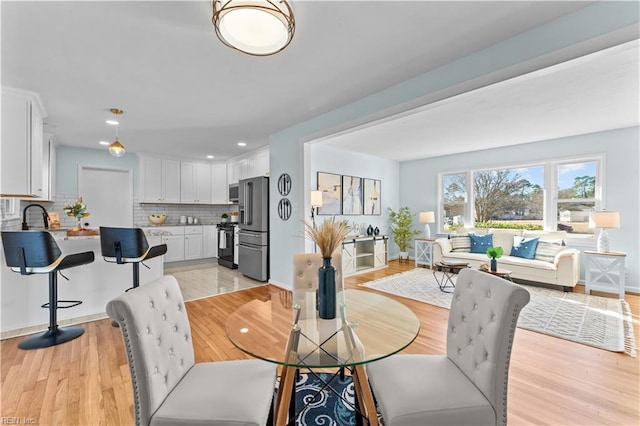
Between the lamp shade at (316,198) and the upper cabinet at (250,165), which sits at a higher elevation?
the upper cabinet at (250,165)

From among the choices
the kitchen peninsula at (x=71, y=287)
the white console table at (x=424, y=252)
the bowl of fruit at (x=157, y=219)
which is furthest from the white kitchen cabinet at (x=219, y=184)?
the white console table at (x=424, y=252)

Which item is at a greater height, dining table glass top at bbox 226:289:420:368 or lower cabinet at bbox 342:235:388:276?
dining table glass top at bbox 226:289:420:368

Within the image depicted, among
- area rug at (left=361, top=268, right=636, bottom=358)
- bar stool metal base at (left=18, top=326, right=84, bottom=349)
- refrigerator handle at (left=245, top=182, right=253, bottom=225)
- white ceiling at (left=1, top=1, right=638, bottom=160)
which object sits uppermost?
white ceiling at (left=1, top=1, right=638, bottom=160)

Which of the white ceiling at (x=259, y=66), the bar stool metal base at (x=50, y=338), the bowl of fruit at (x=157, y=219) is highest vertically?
the white ceiling at (x=259, y=66)

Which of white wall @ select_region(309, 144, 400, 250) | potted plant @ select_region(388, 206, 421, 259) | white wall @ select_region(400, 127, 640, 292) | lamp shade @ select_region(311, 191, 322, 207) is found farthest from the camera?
potted plant @ select_region(388, 206, 421, 259)

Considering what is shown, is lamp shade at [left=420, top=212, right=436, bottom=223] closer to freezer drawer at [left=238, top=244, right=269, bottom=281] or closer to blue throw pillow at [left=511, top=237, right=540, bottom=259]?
blue throw pillow at [left=511, top=237, right=540, bottom=259]

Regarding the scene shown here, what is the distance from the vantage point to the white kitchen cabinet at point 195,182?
6582 mm

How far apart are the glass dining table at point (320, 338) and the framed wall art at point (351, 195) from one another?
4.11 m

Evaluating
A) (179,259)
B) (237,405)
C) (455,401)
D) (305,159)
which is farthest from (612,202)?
(179,259)

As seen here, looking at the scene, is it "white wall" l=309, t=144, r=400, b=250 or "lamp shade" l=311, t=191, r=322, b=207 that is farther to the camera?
"white wall" l=309, t=144, r=400, b=250

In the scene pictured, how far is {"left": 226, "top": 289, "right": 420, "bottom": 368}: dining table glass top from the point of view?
48.3 inches

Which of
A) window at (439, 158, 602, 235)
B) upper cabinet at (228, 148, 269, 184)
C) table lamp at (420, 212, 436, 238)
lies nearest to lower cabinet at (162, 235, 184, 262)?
upper cabinet at (228, 148, 269, 184)

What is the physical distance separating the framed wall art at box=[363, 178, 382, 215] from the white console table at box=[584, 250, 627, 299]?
3.69 m

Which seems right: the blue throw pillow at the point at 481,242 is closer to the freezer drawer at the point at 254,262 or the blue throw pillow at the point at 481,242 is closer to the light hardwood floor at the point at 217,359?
the light hardwood floor at the point at 217,359
